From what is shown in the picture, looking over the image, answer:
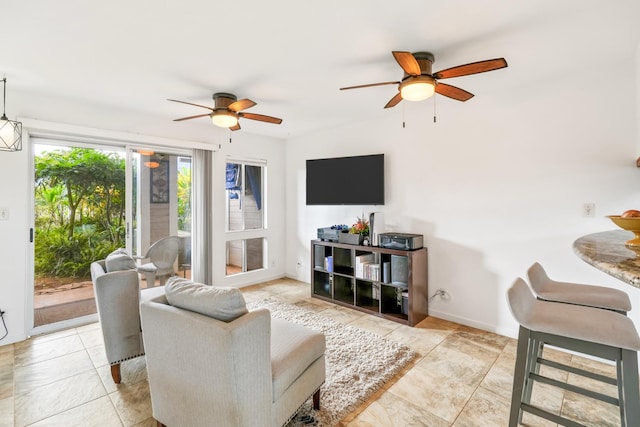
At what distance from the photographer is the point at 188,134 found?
422 centimetres

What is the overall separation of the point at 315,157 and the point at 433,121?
189cm

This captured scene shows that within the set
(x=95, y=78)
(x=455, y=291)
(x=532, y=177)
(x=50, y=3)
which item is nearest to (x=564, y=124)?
(x=532, y=177)

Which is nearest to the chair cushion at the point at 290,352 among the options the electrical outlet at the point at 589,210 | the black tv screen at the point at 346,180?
the black tv screen at the point at 346,180

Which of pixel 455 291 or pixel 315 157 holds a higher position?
pixel 315 157

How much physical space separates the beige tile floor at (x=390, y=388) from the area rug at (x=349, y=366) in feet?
0.26

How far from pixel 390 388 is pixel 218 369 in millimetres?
1359

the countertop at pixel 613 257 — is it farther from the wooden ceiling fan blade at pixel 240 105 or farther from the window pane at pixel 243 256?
the window pane at pixel 243 256

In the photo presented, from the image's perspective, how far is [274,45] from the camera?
2197 millimetres

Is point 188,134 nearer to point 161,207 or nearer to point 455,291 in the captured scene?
point 161,207

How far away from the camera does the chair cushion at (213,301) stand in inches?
59.0

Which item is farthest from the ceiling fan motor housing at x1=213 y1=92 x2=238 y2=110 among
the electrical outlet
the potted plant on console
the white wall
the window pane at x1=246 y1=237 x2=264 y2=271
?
the electrical outlet

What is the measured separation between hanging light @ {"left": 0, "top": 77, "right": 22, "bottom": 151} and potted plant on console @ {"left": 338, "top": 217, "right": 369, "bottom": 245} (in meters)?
3.34

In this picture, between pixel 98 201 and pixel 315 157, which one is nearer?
pixel 98 201

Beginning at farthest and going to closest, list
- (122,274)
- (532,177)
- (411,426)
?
(532,177), (122,274), (411,426)
